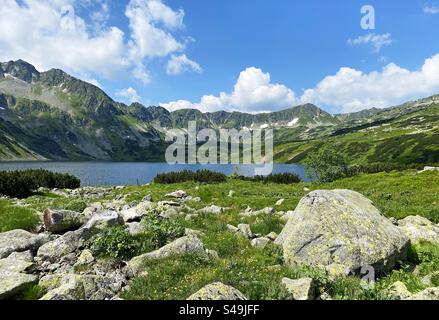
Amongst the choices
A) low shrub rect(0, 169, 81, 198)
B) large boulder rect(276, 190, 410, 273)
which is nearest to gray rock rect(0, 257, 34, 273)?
large boulder rect(276, 190, 410, 273)

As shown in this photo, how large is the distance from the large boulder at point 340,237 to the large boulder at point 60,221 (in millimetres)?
9418

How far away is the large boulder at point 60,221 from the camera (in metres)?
15.0

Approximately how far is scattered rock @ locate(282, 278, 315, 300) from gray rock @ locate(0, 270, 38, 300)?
665cm

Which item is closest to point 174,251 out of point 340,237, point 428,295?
point 340,237

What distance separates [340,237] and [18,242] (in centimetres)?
1173

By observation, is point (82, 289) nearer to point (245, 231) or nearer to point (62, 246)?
point (62, 246)

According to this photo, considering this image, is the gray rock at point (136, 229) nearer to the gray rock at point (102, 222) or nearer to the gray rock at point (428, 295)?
the gray rock at point (102, 222)

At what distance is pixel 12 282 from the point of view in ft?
28.1

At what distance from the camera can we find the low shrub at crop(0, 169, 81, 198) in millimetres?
35094

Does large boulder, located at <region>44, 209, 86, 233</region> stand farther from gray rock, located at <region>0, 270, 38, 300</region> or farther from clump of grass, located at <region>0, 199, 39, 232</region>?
gray rock, located at <region>0, 270, 38, 300</region>

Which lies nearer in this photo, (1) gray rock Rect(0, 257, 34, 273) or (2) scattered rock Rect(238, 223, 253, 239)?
(1) gray rock Rect(0, 257, 34, 273)

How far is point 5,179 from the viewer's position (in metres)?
35.9
